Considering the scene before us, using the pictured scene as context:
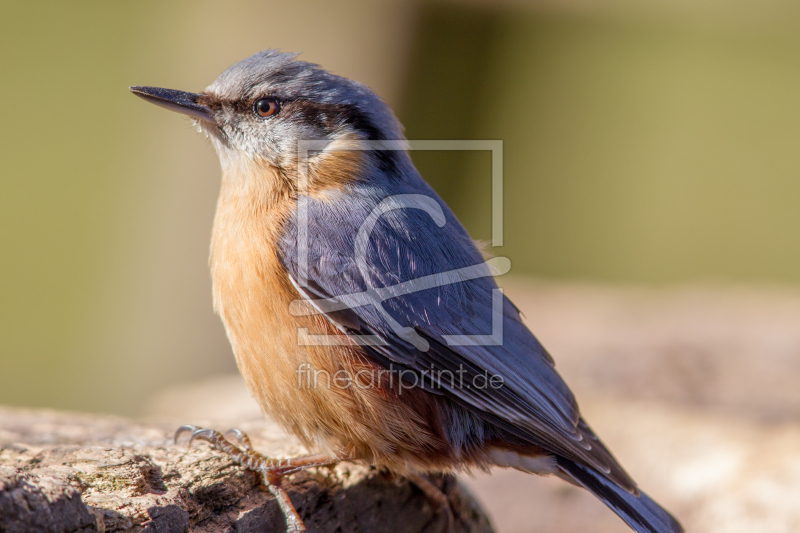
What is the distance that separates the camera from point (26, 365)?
30.4ft

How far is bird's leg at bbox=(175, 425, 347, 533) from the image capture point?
2525 mm

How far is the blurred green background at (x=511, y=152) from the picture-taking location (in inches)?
335

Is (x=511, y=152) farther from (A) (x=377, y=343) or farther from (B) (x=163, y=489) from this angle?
(B) (x=163, y=489)

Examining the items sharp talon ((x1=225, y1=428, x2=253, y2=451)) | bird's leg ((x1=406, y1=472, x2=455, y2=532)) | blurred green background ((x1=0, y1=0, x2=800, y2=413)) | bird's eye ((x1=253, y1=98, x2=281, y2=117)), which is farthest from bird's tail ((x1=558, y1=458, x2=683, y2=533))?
blurred green background ((x1=0, y1=0, x2=800, y2=413))

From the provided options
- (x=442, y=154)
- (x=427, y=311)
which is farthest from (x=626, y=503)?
(x=442, y=154)

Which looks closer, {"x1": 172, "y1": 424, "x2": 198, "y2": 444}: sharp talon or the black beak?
{"x1": 172, "y1": 424, "x2": 198, "y2": 444}: sharp talon

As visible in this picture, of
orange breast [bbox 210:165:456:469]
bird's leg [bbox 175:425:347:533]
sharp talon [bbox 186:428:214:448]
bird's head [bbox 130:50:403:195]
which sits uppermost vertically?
bird's head [bbox 130:50:403:195]

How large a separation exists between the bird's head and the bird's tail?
61.5 inches

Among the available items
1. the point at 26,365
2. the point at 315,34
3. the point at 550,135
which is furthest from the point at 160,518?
the point at 550,135

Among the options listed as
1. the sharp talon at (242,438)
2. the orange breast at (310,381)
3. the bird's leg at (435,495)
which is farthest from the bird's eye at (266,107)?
the bird's leg at (435,495)

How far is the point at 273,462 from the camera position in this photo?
2.67 meters

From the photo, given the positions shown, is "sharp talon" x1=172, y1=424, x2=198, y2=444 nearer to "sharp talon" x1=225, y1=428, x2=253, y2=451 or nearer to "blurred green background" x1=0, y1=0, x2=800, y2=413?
"sharp talon" x1=225, y1=428, x2=253, y2=451

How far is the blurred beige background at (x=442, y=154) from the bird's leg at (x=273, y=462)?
171 inches

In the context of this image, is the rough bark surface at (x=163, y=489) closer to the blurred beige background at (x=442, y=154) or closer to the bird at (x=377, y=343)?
the bird at (x=377, y=343)
